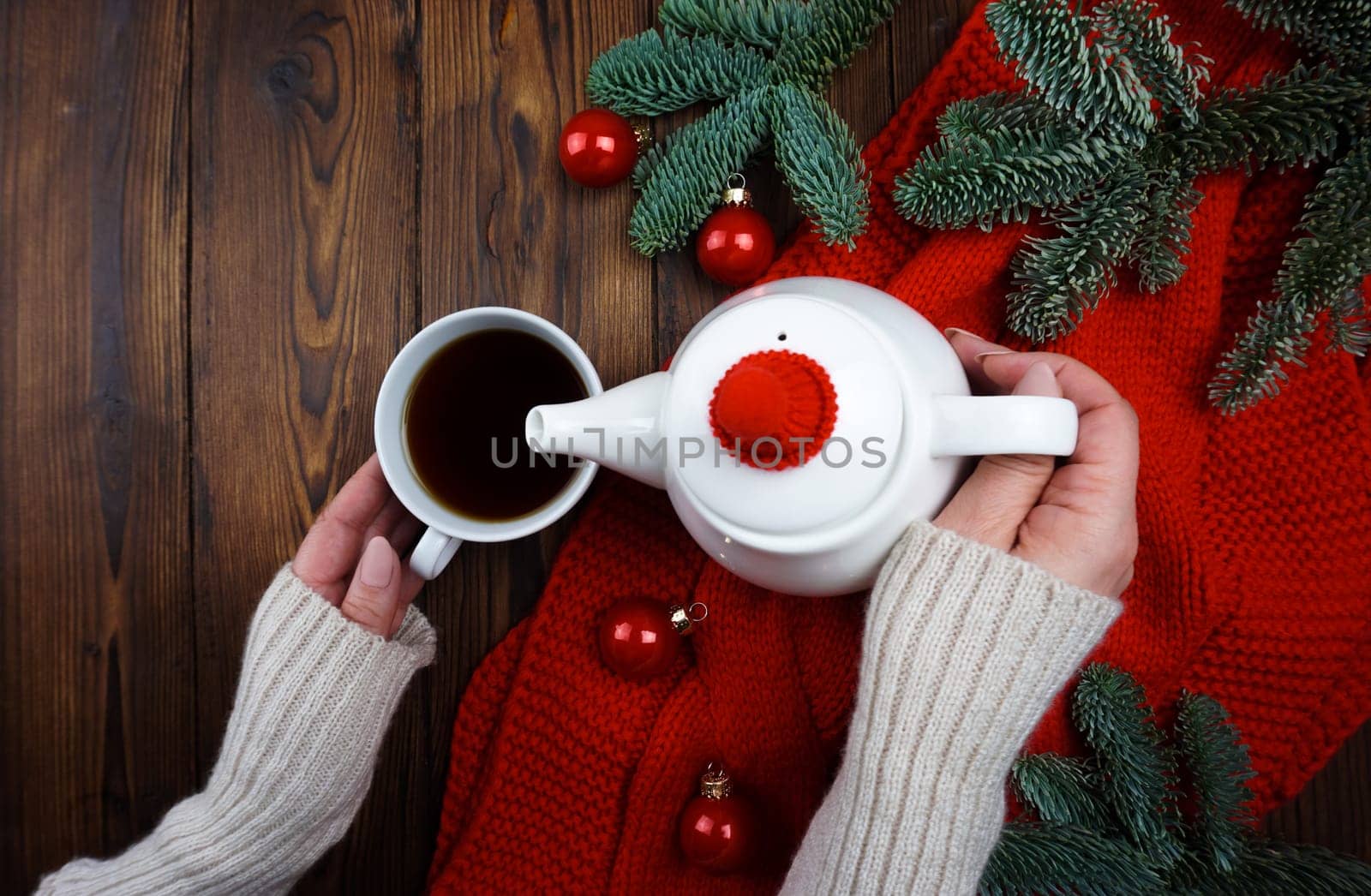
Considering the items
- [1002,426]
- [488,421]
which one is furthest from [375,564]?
[1002,426]

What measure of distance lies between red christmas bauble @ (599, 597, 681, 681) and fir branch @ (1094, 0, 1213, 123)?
522 millimetres

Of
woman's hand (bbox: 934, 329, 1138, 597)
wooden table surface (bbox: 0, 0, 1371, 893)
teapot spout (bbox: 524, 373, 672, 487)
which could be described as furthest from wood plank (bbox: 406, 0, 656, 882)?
woman's hand (bbox: 934, 329, 1138, 597)

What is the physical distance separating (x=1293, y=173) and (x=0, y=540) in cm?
117

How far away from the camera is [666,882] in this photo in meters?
0.70

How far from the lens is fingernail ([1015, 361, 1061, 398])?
51 cm

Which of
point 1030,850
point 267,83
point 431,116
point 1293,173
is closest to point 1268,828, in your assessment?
point 1030,850

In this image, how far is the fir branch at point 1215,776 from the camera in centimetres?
58

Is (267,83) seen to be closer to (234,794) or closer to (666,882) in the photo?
(234,794)

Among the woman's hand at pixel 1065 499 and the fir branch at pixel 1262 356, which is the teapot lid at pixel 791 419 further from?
the fir branch at pixel 1262 356

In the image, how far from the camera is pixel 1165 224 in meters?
0.61

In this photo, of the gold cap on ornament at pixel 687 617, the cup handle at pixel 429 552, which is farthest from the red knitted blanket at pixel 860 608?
the cup handle at pixel 429 552

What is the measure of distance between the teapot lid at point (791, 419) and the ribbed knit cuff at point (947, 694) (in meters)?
0.07

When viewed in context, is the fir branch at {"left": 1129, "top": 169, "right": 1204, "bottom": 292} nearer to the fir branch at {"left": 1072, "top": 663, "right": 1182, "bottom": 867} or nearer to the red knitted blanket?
the red knitted blanket

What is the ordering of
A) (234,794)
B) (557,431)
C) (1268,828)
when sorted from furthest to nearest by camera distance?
1. (1268,828)
2. (234,794)
3. (557,431)
